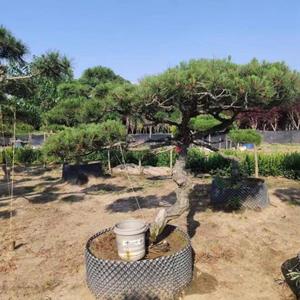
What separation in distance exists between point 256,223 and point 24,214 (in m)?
4.13

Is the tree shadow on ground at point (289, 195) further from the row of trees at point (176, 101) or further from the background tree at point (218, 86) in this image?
the background tree at point (218, 86)

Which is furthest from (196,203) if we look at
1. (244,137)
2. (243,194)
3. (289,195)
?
(244,137)

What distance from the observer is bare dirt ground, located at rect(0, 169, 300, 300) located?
3.51 m

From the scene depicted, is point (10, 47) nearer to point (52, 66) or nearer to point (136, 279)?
point (52, 66)

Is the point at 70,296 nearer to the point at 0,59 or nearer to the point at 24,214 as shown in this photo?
the point at 24,214

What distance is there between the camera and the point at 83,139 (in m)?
3.94

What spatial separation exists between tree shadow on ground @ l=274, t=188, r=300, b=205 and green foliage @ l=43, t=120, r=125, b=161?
13.6 ft

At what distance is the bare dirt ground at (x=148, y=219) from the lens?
351cm

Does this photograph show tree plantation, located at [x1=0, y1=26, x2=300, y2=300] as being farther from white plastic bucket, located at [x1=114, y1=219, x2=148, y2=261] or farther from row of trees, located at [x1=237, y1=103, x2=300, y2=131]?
row of trees, located at [x1=237, y1=103, x2=300, y2=131]

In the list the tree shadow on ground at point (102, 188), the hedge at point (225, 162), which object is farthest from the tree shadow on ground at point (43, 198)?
the hedge at point (225, 162)

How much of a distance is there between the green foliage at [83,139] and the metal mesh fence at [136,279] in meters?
1.32

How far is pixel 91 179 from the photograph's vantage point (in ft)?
31.6

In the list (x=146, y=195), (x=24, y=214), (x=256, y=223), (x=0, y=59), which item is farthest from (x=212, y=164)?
(x=0, y=59)

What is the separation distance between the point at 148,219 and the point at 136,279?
2.46 meters
